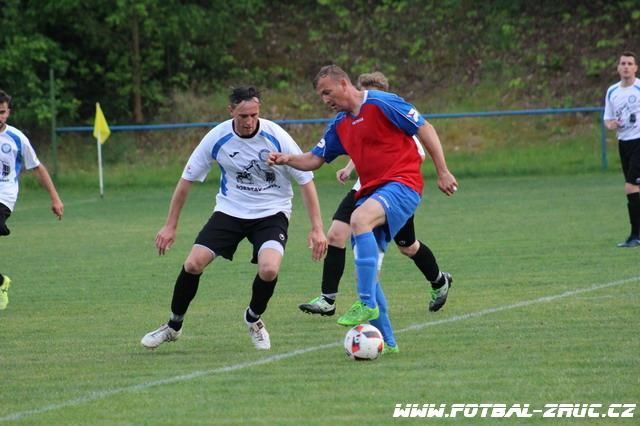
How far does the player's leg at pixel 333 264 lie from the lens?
8.75 meters

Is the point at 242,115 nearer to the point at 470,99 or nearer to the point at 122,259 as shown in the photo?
the point at 122,259

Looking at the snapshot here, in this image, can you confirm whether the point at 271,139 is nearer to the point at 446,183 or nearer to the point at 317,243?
the point at 317,243

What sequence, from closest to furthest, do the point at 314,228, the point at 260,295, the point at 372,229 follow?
1. the point at 372,229
2. the point at 314,228
3. the point at 260,295

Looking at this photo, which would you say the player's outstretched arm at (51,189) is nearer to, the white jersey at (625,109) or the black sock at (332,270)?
the black sock at (332,270)

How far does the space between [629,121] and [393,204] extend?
6.61 meters

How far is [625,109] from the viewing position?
13289 mm

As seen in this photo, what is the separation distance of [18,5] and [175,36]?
3676 mm

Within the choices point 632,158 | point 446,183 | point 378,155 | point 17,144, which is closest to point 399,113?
point 378,155

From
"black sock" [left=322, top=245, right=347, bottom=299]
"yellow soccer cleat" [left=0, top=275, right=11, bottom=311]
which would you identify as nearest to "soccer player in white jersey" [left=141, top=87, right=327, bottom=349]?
"black sock" [left=322, top=245, right=347, bottom=299]

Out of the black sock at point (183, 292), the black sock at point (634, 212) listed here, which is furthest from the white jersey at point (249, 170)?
the black sock at point (634, 212)

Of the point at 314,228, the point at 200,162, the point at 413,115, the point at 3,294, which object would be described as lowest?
the point at 3,294

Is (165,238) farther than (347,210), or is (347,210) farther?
(347,210)

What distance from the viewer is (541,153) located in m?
25.5

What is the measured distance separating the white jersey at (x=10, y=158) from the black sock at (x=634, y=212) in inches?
243
